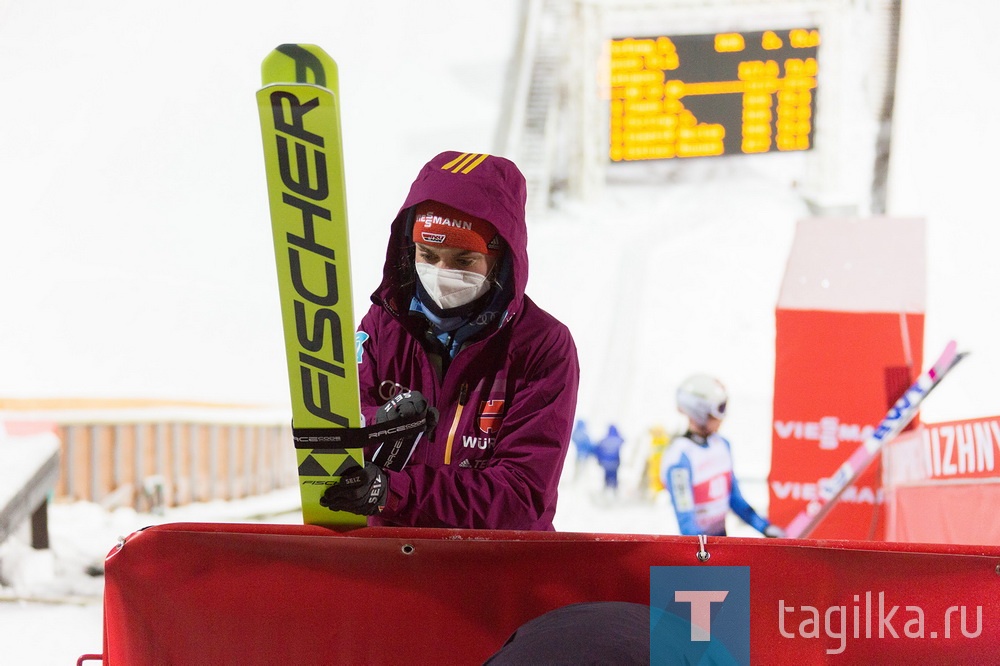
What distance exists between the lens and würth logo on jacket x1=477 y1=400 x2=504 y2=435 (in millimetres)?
1812

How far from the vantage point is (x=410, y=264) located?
79.4 inches

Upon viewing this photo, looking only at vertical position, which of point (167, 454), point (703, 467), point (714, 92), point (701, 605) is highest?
point (714, 92)

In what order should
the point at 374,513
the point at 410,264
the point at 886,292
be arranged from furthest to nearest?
1. the point at 886,292
2. the point at 410,264
3. the point at 374,513

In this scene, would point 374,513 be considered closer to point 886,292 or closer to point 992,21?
point 886,292

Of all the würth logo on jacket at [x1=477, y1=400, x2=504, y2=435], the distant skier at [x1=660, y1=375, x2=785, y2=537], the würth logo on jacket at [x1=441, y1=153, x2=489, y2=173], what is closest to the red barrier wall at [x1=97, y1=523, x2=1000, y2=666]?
the würth logo on jacket at [x1=477, y1=400, x2=504, y2=435]

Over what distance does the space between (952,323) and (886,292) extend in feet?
1.86

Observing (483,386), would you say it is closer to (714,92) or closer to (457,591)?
(457,591)

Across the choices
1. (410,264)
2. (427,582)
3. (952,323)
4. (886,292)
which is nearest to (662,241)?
(886,292)

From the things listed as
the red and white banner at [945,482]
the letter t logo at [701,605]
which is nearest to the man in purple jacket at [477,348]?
the letter t logo at [701,605]

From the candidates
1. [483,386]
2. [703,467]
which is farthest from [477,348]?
[703,467]

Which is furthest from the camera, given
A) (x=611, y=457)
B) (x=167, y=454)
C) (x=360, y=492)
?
(x=611, y=457)

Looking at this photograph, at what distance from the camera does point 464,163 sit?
75.9 inches

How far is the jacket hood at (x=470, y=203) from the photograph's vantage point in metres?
1.84

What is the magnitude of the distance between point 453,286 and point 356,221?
13.0 feet
